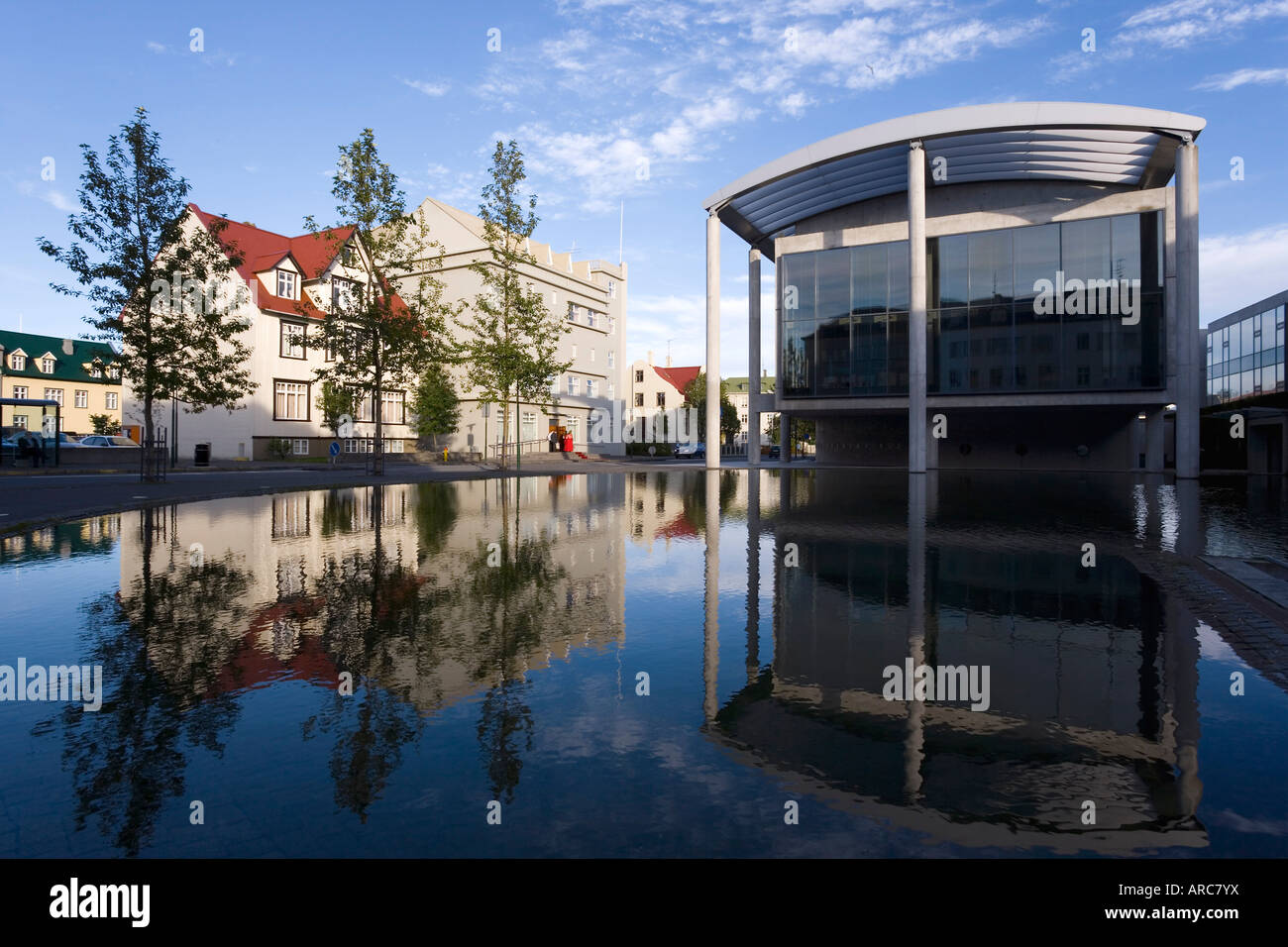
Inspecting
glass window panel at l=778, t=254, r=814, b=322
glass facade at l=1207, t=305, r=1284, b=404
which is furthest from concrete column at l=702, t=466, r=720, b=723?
glass facade at l=1207, t=305, r=1284, b=404

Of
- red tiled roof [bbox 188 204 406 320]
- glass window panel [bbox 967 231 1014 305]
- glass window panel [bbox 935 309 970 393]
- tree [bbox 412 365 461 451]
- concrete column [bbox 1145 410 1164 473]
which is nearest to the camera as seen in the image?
glass window panel [bbox 967 231 1014 305]

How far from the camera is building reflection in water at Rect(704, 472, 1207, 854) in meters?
3.19

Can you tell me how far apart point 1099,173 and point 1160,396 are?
11.4m

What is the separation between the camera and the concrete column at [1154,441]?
41.5 meters

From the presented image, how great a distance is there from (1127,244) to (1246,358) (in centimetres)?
1866

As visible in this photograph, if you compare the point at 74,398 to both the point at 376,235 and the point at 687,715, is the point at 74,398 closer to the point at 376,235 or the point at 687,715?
the point at 376,235

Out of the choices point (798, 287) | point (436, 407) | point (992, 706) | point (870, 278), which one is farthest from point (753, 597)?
point (436, 407)

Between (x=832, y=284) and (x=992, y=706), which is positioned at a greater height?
(x=832, y=284)

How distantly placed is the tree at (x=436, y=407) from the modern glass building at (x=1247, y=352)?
46.5 metres

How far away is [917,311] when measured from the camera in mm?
34062

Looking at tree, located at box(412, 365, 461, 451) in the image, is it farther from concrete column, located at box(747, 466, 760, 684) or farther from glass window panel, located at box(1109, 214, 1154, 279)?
concrete column, located at box(747, 466, 760, 684)

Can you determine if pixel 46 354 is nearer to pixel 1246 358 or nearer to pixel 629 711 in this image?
pixel 629 711

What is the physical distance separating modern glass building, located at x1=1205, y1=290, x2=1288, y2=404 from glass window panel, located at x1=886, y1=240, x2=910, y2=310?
61.5ft
